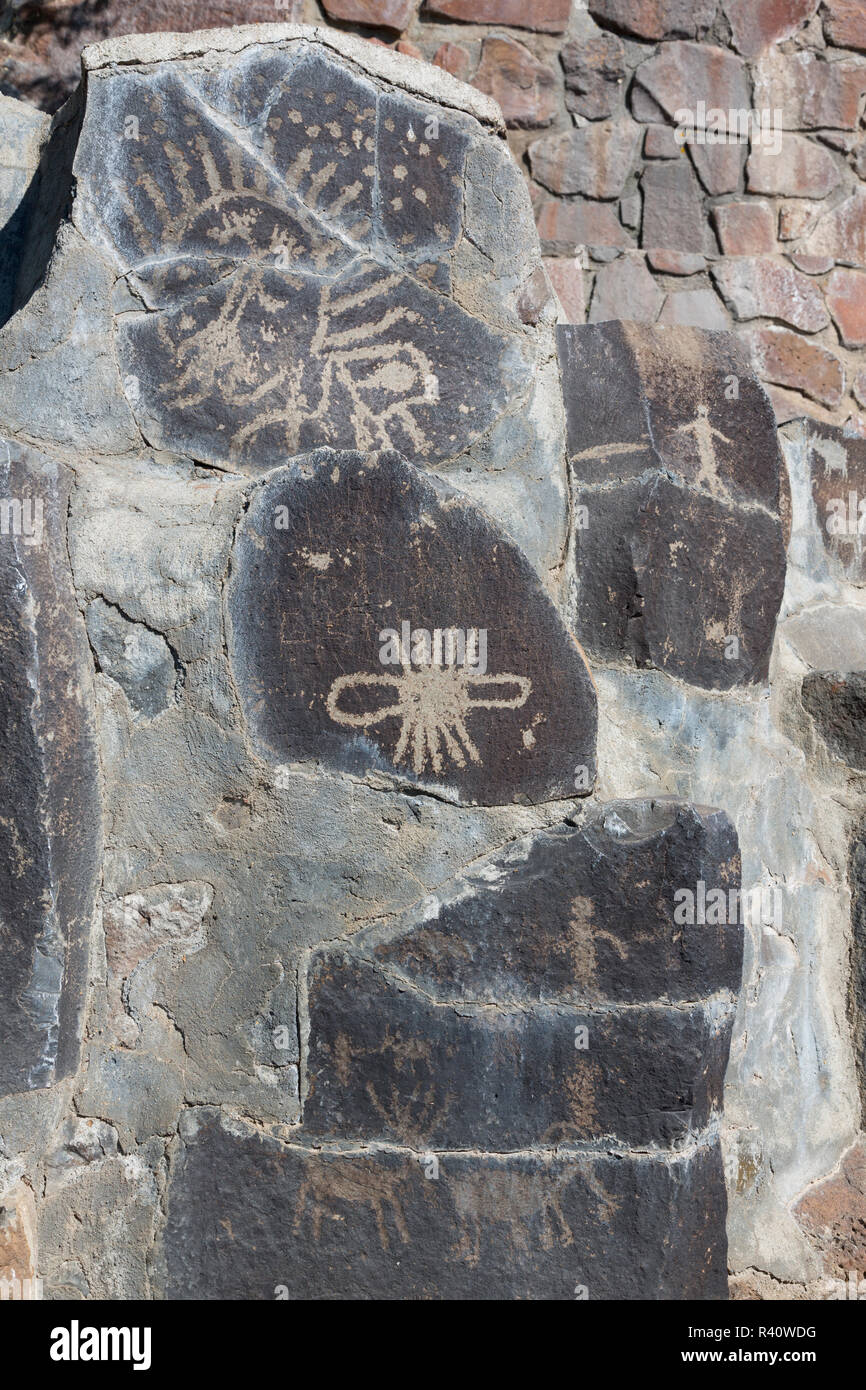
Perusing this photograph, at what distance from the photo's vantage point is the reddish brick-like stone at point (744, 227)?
3.05 meters

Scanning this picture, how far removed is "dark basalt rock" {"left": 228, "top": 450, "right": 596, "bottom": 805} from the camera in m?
1.57

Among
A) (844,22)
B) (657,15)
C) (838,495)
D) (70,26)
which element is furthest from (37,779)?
(844,22)

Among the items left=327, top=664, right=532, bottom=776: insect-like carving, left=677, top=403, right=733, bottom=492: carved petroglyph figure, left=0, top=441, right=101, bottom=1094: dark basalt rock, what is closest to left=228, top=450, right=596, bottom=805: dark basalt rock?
left=327, top=664, right=532, bottom=776: insect-like carving

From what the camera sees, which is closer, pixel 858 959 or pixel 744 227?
pixel 858 959

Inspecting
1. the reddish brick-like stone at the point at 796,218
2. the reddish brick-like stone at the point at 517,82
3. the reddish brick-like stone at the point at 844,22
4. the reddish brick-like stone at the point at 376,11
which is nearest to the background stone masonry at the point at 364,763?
the reddish brick-like stone at the point at 376,11

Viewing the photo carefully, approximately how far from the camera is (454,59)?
2.83 m

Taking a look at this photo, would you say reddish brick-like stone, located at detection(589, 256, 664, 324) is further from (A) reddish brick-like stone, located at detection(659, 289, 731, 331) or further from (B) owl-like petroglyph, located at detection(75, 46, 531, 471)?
(B) owl-like petroglyph, located at detection(75, 46, 531, 471)

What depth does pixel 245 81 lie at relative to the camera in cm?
172

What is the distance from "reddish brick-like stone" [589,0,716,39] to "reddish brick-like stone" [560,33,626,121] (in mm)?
44

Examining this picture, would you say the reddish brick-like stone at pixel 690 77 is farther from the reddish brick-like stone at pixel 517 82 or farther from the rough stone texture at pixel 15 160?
the rough stone texture at pixel 15 160

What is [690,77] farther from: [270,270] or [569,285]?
[270,270]

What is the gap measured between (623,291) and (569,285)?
0.45ft

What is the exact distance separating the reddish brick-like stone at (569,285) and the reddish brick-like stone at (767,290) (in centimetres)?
35
